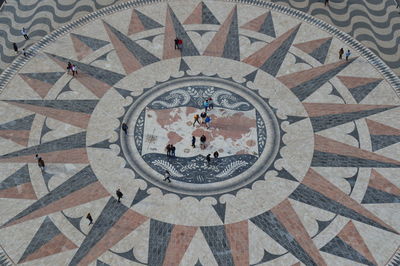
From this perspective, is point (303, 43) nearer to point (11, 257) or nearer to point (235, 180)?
point (235, 180)

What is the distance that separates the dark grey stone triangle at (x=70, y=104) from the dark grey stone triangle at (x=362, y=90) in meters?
19.6

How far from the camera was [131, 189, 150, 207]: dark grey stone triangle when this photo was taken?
1346 inches

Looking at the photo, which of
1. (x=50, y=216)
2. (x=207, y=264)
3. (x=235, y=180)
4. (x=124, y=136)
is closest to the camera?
(x=207, y=264)

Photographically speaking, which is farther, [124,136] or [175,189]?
[124,136]

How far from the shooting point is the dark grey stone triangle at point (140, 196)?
34.2 m

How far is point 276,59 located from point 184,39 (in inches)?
314

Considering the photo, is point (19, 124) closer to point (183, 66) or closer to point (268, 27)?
point (183, 66)

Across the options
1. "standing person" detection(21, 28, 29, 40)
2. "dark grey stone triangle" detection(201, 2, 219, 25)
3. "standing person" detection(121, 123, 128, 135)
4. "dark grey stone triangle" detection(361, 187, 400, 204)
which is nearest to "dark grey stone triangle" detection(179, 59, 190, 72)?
"dark grey stone triangle" detection(201, 2, 219, 25)

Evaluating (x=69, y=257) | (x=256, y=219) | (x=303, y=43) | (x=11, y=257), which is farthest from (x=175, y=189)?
(x=303, y=43)

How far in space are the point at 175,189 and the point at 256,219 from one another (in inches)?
223

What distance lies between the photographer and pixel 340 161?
119 feet

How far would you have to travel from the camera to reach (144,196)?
113ft

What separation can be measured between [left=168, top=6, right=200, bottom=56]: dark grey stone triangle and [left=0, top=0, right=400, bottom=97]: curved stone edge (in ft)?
10.4

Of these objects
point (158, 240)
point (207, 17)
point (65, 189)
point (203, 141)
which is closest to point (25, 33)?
point (207, 17)
